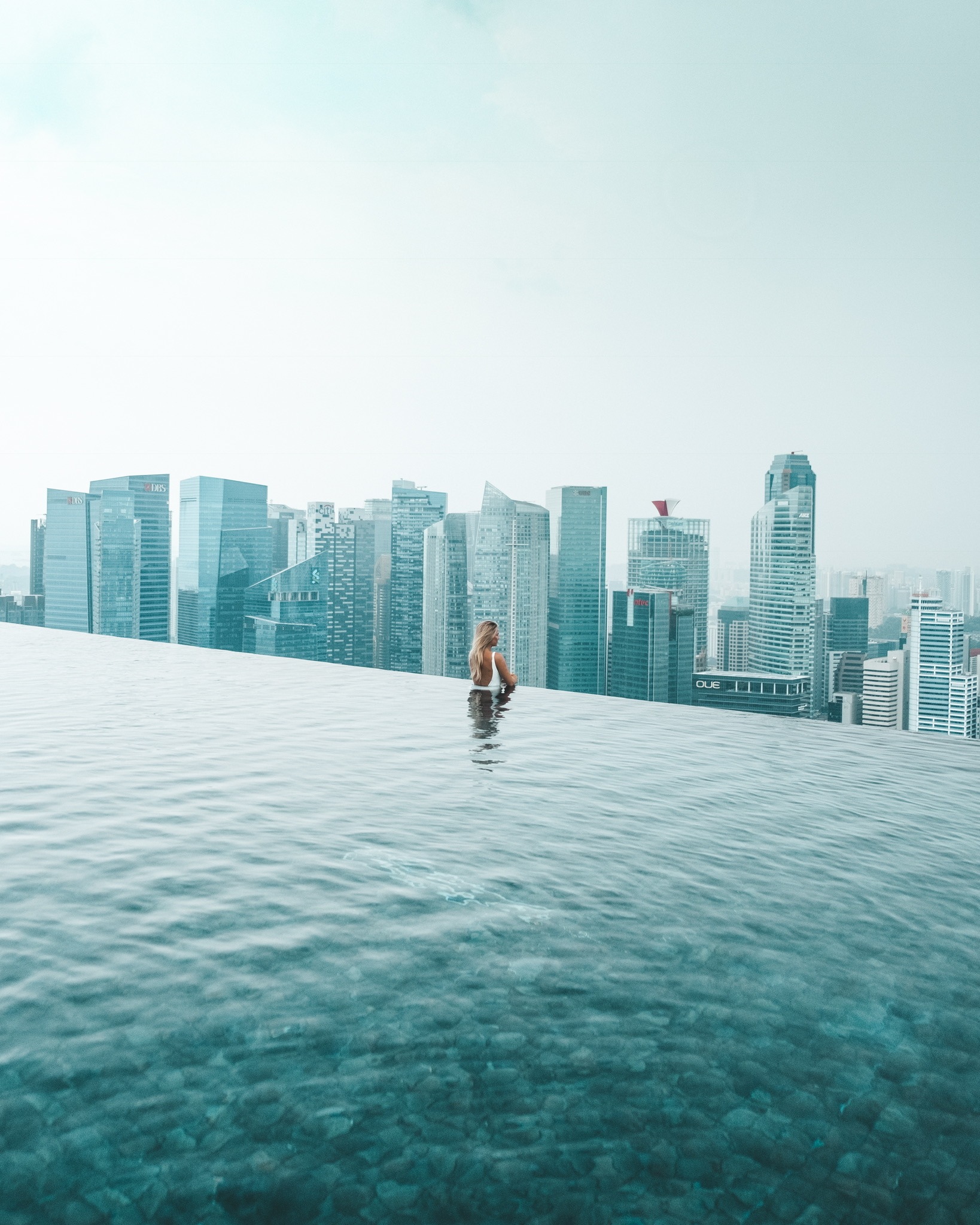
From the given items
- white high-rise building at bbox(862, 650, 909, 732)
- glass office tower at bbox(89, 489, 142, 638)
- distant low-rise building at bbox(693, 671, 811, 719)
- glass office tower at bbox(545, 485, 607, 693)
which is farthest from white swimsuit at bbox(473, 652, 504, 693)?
glass office tower at bbox(89, 489, 142, 638)

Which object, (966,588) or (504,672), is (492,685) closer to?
(504,672)

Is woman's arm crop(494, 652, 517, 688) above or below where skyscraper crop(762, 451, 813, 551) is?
below

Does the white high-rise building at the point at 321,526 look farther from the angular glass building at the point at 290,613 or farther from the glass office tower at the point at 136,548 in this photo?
the glass office tower at the point at 136,548

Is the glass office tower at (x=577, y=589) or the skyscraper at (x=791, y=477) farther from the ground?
the skyscraper at (x=791, y=477)

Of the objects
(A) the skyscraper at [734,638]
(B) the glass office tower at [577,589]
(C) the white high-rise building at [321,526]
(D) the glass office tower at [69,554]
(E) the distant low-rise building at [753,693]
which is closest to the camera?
(E) the distant low-rise building at [753,693]

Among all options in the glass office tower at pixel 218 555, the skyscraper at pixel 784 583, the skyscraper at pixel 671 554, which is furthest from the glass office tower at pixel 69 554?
the skyscraper at pixel 784 583

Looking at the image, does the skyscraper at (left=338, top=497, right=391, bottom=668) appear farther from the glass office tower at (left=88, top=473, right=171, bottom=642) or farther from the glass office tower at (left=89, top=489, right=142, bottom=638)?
the glass office tower at (left=89, top=489, right=142, bottom=638)

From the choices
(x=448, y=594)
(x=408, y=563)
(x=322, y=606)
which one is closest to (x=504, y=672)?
(x=448, y=594)

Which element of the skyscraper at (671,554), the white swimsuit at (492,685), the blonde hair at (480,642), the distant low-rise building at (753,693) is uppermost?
the skyscraper at (671,554)
